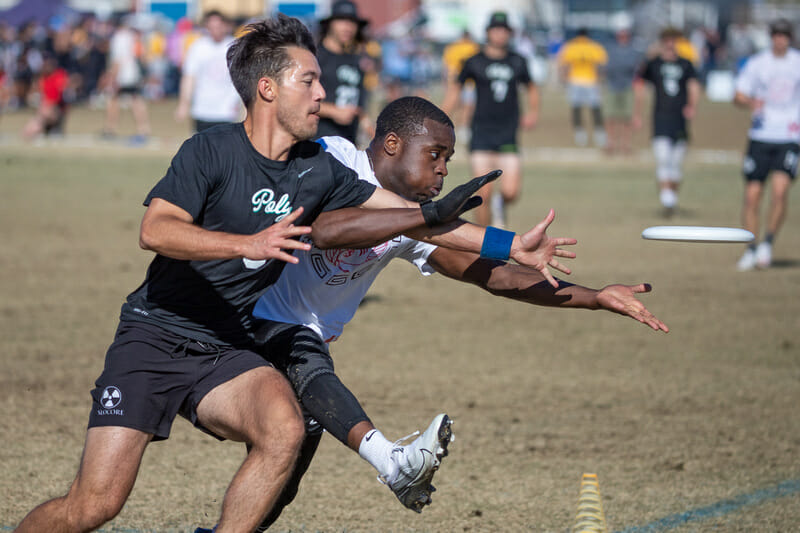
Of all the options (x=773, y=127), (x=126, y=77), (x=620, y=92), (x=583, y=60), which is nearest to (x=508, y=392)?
(x=773, y=127)

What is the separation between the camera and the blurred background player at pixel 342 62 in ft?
32.9

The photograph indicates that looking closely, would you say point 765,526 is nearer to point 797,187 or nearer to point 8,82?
point 797,187

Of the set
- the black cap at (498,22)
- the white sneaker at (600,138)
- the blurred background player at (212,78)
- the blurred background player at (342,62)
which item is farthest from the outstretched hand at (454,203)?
the white sneaker at (600,138)

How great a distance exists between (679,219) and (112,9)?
156 ft

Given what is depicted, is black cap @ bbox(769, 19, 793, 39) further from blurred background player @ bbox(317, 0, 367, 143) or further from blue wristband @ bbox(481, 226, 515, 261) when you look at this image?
blue wristband @ bbox(481, 226, 515, 261)

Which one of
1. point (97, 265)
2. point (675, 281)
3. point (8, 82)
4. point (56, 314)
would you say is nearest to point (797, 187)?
point (675, 281)

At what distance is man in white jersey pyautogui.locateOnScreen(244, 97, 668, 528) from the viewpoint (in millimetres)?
4031

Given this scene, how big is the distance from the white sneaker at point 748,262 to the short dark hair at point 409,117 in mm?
7946

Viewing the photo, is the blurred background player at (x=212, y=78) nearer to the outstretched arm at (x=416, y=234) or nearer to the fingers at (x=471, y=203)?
the outstretched arm at (x=416, y=234)

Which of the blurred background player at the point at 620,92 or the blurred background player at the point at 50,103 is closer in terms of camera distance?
the blurred background player at the point at 50,103

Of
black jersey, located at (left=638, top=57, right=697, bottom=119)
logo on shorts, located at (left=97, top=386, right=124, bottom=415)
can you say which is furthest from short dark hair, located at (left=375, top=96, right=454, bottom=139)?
black jersey, located at (left=638, top=57, right=697, bottom=119)

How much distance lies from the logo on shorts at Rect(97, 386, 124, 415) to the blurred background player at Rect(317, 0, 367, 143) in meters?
6.38

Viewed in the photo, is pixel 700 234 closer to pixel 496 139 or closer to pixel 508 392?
pixel 508 392

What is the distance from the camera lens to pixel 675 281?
35.3 feet
